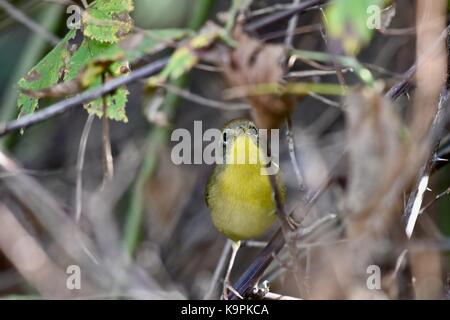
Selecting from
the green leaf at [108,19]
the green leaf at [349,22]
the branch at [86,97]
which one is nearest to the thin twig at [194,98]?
the branch at [86,97]

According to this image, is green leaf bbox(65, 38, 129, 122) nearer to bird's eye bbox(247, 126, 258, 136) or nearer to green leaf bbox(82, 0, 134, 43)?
green leaf bbox(82, 0, 134, 43)

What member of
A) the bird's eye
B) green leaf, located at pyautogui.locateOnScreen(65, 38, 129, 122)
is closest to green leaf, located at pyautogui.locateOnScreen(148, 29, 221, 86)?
green leaf, located at pyautogui.locateOnScreen(65, 38, 129, 122)

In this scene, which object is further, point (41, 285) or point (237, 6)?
point (41, 285)

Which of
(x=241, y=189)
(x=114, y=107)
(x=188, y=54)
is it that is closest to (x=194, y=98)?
(x=114, y=107)

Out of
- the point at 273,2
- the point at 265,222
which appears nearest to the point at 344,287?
the point at 265,222

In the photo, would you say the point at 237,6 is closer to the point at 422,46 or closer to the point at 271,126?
the point at 271,126

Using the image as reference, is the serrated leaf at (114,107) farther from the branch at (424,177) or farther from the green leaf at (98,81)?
the branch at (424,177)

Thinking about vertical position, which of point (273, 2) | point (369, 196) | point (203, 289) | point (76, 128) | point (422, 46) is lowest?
point (203, 289)
